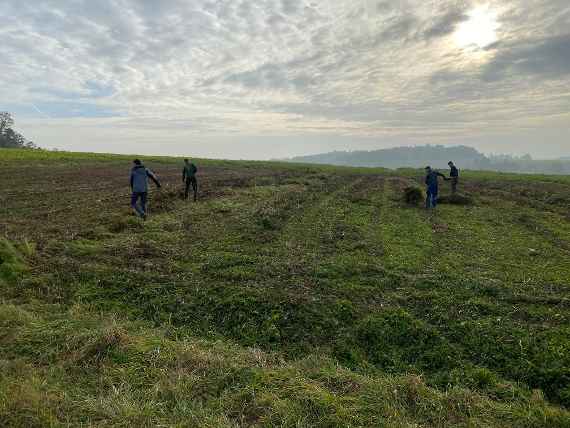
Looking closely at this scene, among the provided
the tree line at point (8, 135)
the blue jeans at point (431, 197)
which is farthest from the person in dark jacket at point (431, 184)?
the tree line at point (8, 135)

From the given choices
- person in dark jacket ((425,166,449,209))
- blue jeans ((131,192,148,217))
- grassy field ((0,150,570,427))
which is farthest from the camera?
person in dark jacket ((425,166,449,209))

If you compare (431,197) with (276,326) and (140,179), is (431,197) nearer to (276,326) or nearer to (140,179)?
(140,179)

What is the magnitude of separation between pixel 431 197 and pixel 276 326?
16112mm

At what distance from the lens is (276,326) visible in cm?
652

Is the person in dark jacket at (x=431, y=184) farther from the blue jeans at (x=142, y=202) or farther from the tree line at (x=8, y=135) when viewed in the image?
the tree line at (x=8, y=135)

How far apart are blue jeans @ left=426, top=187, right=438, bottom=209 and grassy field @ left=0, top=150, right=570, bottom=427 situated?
6084 mm

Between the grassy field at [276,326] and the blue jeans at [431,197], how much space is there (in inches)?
240

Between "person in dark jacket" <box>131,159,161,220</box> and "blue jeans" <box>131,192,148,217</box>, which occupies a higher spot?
"person in dark jacket" <box>131,159,161,220</box>

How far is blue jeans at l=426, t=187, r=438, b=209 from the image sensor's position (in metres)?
19.5

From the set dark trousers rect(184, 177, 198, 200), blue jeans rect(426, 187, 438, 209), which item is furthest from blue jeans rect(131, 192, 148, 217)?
blue jeans rect(426, 187, 438, 209)

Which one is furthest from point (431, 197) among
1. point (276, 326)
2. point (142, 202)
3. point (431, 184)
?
point (276, 326)

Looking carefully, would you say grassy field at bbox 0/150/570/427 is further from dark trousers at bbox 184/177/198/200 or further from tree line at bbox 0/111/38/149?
tree line at bbox 0/111/38/149

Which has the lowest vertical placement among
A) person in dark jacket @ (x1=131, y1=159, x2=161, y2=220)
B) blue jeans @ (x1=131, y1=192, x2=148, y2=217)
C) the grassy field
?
the grassy field

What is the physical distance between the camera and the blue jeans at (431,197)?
19.5m
